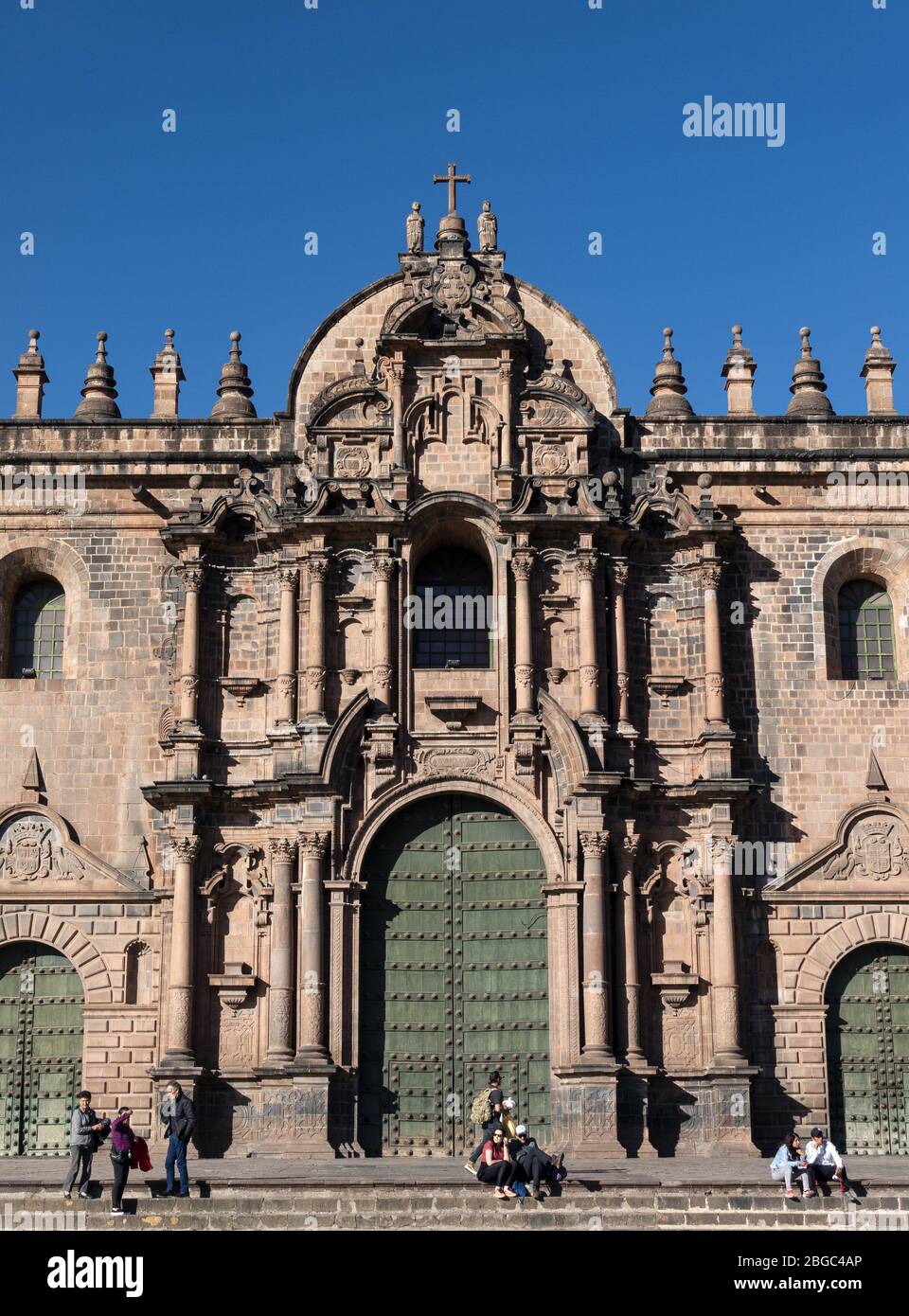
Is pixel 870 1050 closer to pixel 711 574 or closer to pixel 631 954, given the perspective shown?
pixel 631 954

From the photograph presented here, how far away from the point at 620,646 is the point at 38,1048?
1114 cm

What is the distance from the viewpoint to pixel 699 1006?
3097 centimetres

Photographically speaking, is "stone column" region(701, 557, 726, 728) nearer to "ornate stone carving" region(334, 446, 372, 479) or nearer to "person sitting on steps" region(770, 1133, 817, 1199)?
"ornate stone carving" region(334, 446, 372, 479)

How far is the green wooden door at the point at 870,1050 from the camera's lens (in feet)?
102

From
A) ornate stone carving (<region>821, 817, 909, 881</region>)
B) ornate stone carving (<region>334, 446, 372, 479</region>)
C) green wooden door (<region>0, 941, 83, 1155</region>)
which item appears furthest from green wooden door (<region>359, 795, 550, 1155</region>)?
ornate stone carving (<region>334, 446, 372, 479</region>)

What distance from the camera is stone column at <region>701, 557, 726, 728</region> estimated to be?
3186cm

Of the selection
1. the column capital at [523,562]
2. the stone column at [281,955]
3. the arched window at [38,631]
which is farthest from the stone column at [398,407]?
the stone column at [281,955]

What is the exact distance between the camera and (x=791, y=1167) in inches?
958

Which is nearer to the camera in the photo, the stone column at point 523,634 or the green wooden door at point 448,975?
the green wooden door at point 448,975

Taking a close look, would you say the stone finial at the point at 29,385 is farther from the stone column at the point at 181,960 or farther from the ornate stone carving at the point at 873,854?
the ornate stone carving at the point at 873,854

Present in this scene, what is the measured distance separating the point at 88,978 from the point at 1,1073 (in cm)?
196

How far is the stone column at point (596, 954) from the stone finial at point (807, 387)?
867cm

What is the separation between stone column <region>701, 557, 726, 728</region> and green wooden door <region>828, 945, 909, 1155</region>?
4429mm

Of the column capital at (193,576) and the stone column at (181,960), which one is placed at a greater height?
the column capital at (193,576)
